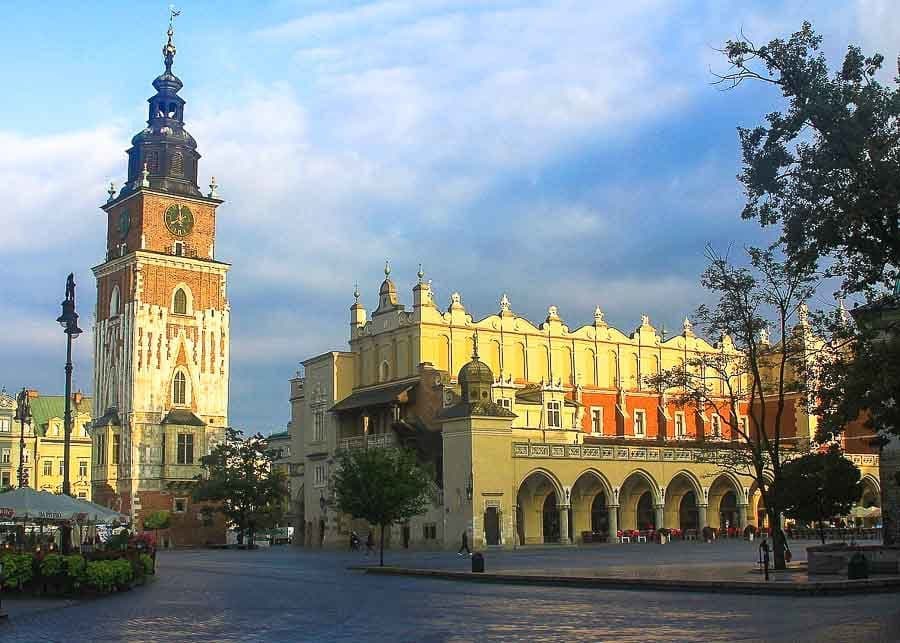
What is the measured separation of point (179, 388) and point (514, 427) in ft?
101

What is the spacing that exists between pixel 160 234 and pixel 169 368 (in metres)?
10.3

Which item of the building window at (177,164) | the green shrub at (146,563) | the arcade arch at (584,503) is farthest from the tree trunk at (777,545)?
the building window at (177,164)

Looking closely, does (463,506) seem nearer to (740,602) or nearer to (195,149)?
(740,602)

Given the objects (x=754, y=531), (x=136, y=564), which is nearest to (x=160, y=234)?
(x=754, y=531)

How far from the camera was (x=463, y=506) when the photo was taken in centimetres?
5600

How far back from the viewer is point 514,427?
68125mm

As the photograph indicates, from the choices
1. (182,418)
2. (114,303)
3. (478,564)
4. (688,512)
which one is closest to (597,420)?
(688,512)

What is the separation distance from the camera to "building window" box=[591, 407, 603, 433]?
75.9 m

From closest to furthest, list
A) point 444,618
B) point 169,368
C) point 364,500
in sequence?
point 444,618 < point 364,500 < point 169,368

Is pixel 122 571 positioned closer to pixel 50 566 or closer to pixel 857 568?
pixel 50 566

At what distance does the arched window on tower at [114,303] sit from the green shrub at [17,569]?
2449 inches

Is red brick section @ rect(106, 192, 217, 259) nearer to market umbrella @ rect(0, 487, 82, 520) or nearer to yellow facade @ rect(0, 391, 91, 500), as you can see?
yellow facade @ rect(0, 391, 91, 500)

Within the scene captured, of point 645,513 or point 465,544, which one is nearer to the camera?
point 465,544

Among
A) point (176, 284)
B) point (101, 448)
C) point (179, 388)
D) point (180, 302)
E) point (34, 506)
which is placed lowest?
point (34, 506)
